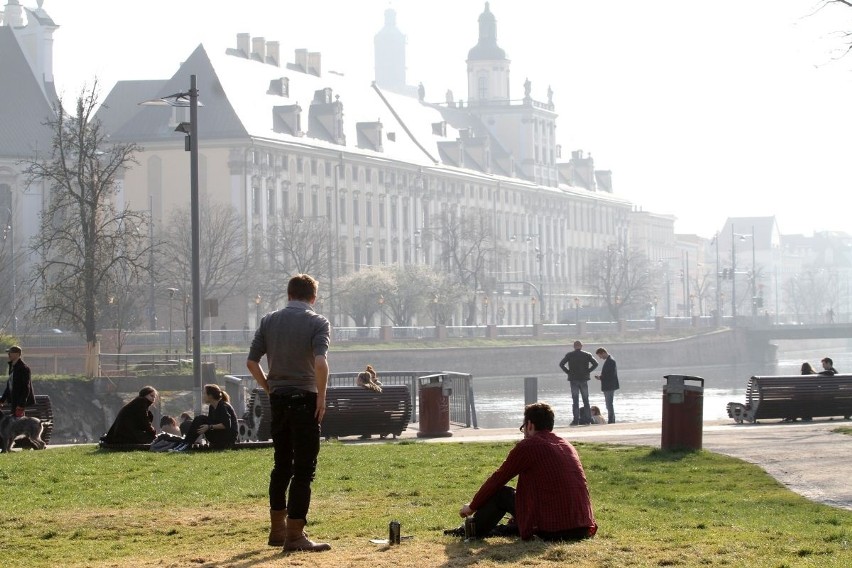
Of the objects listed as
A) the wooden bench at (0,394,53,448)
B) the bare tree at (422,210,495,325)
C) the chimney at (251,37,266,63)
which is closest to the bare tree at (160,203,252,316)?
the chimney at (251,37,266,63)

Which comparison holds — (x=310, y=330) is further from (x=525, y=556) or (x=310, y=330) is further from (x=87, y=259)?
(x=87, y=259)

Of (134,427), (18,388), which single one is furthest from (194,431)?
(18,388)

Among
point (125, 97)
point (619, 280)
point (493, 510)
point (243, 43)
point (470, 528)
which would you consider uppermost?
point (243, 43)

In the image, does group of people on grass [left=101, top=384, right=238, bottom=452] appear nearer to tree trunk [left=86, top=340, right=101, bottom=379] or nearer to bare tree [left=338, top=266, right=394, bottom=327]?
Answer: tree trunk [left=86, top=340, right=101, bottom=379]

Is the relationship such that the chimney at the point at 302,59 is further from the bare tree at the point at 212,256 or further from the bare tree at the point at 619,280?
the bare tree at the point at 619,280

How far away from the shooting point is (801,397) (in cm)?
2950

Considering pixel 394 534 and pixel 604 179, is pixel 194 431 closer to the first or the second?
pixel 394 534

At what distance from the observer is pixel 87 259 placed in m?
58.4

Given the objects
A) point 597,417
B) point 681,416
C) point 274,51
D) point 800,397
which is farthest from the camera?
point 274,51

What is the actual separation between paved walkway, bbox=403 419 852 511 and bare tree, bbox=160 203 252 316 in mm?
61012

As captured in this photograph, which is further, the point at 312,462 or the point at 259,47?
the point at 259,47

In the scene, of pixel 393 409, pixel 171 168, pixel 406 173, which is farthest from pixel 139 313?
pixel 393 409

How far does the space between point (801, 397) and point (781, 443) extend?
664 cm

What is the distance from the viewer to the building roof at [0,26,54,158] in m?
106
